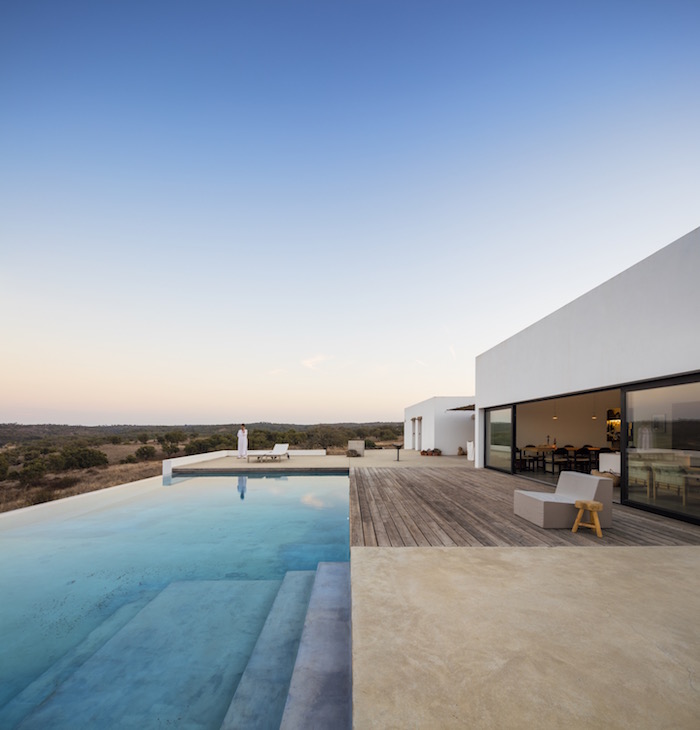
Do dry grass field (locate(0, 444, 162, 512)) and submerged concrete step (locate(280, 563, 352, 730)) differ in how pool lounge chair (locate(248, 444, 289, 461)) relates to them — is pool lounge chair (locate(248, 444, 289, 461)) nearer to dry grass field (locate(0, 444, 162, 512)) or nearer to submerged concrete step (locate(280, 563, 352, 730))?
dry grass field (locate(0, 444, 162, 512))

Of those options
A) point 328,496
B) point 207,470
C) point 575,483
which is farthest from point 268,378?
point 575,483

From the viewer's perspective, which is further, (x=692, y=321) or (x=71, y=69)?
(x=71, y=69)

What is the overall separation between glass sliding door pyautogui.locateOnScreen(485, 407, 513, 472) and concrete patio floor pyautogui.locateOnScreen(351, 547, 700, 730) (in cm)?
714

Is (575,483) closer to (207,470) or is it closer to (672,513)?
(672,513)

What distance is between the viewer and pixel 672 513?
17.3ft

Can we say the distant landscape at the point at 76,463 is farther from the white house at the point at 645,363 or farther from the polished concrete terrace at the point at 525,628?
the white house at the point at 645,363

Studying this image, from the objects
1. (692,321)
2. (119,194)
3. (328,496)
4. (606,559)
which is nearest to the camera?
(606,559)

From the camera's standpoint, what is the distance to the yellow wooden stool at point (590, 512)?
4.37 m

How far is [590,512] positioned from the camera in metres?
4.56

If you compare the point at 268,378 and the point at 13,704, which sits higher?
the point at 268,378

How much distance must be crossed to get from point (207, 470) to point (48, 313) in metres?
7.16

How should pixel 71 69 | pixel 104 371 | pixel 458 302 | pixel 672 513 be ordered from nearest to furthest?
pixel 672 513
pixel 71 69
pixel 458 302
pixel 104 371

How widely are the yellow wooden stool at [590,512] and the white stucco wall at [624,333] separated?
2.12 meters

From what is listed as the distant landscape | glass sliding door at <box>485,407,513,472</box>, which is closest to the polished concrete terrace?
glass sliding door at <box>485,407,513,472</box>
